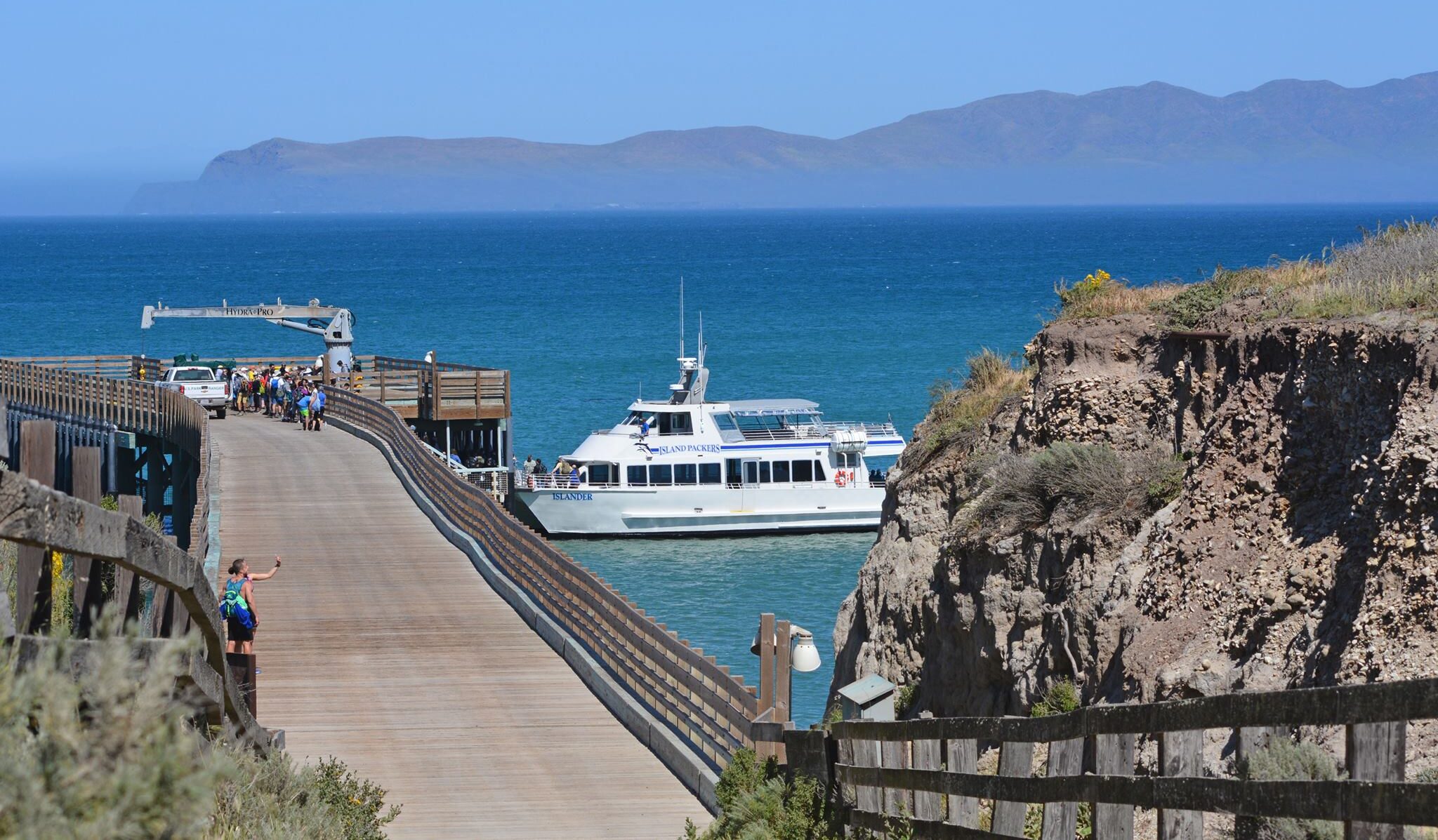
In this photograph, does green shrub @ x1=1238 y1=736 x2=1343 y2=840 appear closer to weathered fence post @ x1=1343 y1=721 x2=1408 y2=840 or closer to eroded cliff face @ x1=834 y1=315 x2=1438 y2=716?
weathered fence post @ x1=1343 y1=721 x2=1408 y2=840

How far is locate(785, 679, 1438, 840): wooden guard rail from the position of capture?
13.6 ft

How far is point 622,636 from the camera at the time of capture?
14836 mm

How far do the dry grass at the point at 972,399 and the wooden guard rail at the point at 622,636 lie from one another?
11.9 ft

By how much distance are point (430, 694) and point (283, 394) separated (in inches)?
1122

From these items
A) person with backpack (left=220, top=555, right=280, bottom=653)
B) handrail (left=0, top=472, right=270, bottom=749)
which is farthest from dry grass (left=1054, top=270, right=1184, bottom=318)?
handrail (left=0, top=472, right=270, bottom=749)

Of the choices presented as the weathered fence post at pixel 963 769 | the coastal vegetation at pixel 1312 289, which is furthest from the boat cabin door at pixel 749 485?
the weathered fence post at pixel 963 769

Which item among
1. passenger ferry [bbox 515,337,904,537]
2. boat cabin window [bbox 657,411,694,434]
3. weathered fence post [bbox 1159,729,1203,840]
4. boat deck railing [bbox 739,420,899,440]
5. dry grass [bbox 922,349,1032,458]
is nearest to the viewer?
weathered fence post [bbox 1159,729,1203,840]

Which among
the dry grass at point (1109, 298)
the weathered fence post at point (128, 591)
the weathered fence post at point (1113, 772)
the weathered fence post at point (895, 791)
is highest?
the dry grass at point (1109, 298)

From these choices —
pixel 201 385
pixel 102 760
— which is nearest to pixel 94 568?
pixel 102 760

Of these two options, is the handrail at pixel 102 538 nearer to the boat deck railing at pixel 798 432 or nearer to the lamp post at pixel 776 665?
the lamp post at pixel 776 665

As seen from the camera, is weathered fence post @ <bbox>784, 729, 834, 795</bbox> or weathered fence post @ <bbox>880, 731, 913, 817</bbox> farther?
weathered fence post @ <bbox>784, 729, 834, 795</bbox>

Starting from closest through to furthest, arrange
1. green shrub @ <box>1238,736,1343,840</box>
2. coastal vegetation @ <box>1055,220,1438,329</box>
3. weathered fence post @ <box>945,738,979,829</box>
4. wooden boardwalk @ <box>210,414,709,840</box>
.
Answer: green shrub @ <box>1238,736,1343,840</box> → weathered fence post @ <box>945,738,979,829</box> → wooden boardwalk @ <box>210,414,709,840</box> → coastal vegetation @ <box>1055,220,1438,329</box>

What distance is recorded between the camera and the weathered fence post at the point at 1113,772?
17.9 ft

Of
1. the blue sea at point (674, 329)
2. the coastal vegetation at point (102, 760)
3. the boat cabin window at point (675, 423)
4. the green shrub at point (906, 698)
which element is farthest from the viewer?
the boat cabin window at point (675, 423)
